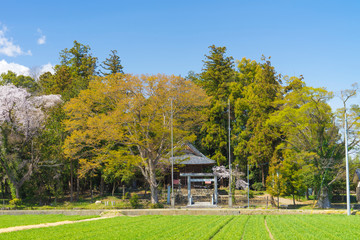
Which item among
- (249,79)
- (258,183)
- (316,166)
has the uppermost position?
(249,79)

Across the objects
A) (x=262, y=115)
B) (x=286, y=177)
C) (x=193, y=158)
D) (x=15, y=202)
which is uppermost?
(x=262, y=115)

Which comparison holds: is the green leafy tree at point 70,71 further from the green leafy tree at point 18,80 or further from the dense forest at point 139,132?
the dense forest at point 139,132

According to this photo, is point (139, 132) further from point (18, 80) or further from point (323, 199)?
point (18, 80)

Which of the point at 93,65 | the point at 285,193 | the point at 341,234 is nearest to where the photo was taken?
A: the point at 341,234

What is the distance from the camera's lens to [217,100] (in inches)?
1718

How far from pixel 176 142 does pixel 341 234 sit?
20.4m

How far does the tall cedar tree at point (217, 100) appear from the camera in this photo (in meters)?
42.2

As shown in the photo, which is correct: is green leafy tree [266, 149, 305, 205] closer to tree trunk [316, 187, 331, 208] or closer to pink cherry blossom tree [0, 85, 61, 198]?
tree trunk [316, 187, 331, 208]

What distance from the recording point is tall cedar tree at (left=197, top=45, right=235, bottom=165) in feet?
138

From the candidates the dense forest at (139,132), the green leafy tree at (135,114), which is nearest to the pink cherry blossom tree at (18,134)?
the dense forest at (139,132)

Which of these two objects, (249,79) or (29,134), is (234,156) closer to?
(249,79)

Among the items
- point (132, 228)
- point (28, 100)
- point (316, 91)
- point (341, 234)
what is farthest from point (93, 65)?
point (341, 234)

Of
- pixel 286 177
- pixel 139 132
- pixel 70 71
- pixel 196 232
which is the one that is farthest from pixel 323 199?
pixel 70 71

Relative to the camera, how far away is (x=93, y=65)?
55844 mm
